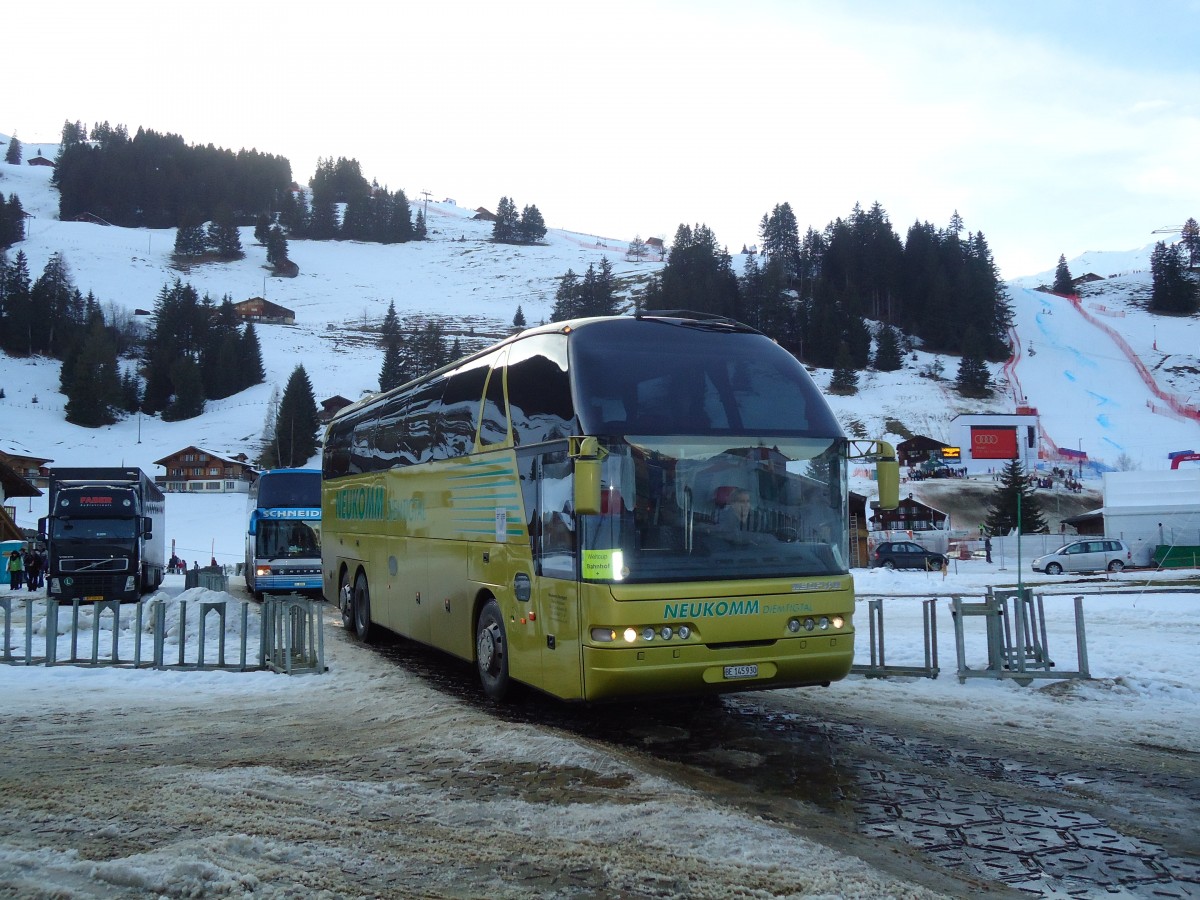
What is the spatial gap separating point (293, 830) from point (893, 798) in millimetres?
3914

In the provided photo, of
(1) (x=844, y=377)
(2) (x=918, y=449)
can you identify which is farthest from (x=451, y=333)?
(2) (x=918, y=449)

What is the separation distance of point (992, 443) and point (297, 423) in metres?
68.0

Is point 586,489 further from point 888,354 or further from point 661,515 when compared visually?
point 888,354

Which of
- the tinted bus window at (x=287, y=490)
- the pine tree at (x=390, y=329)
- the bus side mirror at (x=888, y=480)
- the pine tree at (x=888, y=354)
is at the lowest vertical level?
the bus side mirror at (x=888, y=480)

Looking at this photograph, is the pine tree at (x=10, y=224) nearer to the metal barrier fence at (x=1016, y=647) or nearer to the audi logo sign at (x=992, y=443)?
the audi logo sign at (x=992, y=443)

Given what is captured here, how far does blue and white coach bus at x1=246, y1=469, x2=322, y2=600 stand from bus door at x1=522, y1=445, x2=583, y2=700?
19.0 metres

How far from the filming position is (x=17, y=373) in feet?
403

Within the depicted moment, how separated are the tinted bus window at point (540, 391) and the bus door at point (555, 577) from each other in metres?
0.26

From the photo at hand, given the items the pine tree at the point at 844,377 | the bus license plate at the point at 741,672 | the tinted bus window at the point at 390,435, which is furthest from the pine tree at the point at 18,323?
the bus license plate at the point at 741,672

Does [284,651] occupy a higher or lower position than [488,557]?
lower

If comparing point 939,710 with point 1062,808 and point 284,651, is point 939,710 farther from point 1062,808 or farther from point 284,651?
point 284,651

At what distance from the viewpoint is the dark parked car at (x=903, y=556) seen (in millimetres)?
44719

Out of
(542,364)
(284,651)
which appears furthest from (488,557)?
(284,651)

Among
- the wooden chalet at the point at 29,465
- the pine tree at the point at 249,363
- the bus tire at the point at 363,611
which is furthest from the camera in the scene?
the pine tree at the point at 249,363
